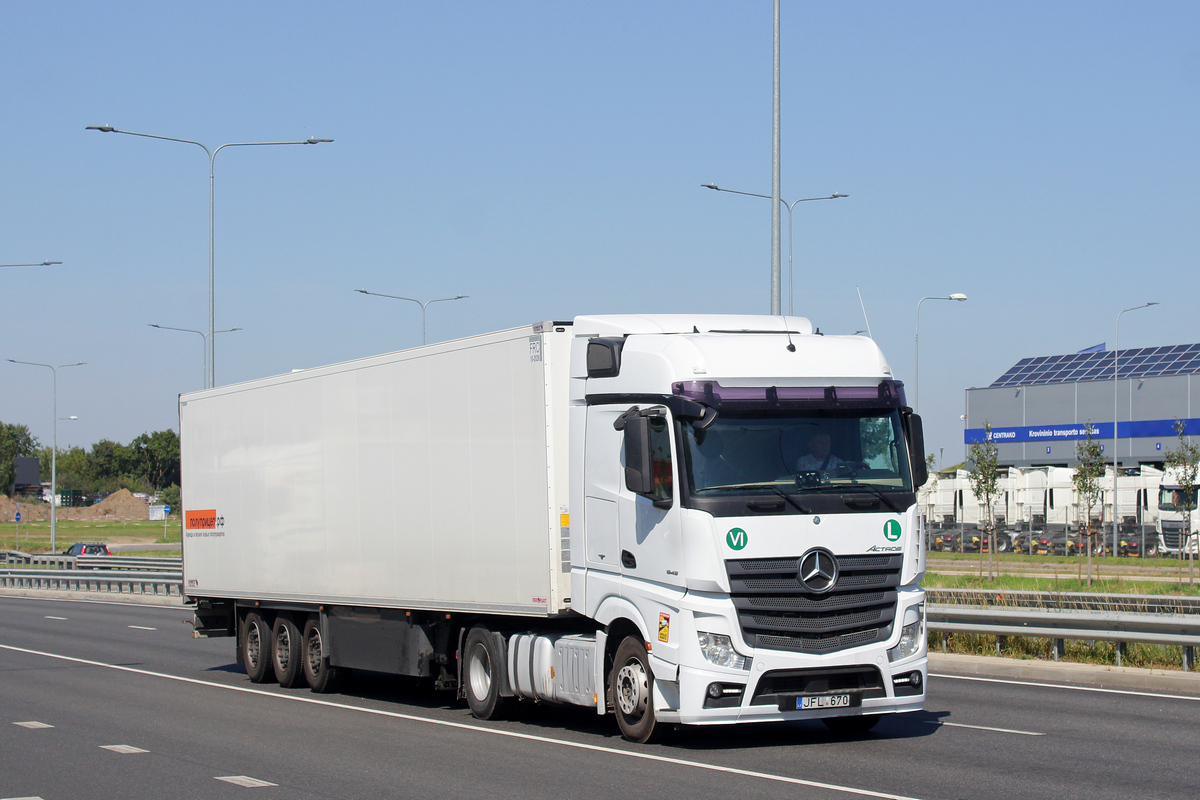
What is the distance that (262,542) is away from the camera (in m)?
16.8

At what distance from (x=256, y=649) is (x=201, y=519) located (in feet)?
7.47

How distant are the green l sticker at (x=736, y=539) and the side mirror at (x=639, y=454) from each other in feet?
2.26

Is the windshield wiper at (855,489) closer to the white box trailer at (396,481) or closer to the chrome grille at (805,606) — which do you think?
the chrome grille at (805,606)

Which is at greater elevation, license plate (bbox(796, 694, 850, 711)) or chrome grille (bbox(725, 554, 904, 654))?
chrome grille (bbox(725, 554, 904, 654))

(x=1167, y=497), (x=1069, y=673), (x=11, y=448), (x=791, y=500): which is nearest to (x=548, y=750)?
(x=791, y=500)

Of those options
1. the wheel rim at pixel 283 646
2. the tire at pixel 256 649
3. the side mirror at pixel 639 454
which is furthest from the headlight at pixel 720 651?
the tire at pixel 256 649

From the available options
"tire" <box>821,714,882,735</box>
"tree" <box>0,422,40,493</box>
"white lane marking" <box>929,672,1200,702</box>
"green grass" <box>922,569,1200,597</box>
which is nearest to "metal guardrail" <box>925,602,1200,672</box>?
"white lane marking" <box>929,672,1200,702</box>

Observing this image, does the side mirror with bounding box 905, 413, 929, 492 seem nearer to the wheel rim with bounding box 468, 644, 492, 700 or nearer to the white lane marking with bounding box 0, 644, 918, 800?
the white lane marking with bounding box 0, 644, 918, 800

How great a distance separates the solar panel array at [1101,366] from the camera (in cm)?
7381

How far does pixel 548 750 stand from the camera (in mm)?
10719

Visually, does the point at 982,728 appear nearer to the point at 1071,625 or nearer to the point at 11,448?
the point at 1071,625

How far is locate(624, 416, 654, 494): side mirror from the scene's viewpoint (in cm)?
1010

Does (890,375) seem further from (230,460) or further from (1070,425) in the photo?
(1070,425)

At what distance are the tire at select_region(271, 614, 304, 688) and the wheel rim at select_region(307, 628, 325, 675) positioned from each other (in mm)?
393
